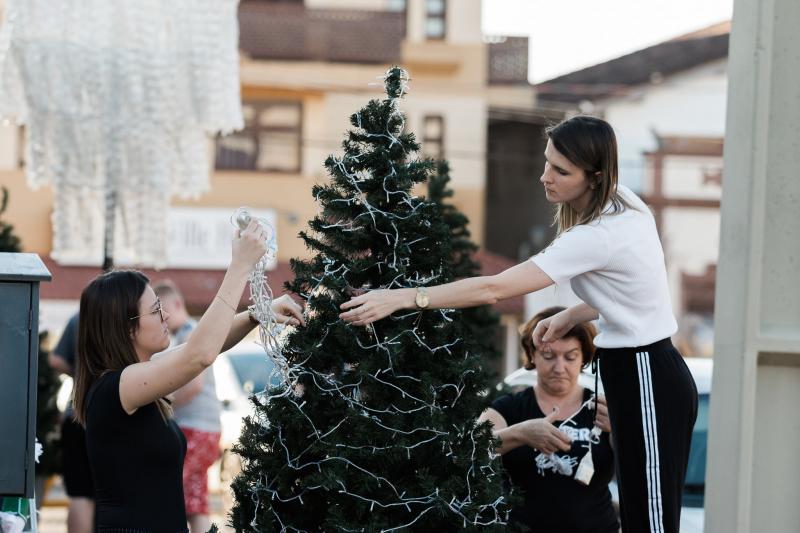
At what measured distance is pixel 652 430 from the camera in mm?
3584

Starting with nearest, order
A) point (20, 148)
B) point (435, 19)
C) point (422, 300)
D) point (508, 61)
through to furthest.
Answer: point (422, 300) < point (20, 148) < point (435, 19) < point (508, 61)

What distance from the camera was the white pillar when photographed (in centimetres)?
309

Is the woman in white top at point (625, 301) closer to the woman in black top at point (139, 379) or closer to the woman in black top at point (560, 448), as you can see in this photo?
the woman in black top at point (139, 379)

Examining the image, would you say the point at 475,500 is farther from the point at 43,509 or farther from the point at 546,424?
the point at 43,509

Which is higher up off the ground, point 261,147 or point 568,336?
point 261,147

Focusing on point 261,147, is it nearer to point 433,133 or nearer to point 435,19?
point 433,133

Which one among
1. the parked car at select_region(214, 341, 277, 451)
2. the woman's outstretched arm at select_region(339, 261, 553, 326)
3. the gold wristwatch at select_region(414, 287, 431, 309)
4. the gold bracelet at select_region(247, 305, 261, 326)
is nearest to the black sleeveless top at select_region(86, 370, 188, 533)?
the gold bracelet at select_region(247, 305, 261, 326)

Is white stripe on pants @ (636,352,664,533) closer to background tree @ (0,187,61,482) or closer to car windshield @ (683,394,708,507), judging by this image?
car windshield @ (683,394,708,507)

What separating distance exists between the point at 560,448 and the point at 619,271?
1.19 m

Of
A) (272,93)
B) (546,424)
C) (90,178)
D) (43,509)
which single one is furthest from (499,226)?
(546,424)

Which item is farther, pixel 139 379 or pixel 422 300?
pixel 139 379

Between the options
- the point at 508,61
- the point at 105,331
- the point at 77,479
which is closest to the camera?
the point at 105,331

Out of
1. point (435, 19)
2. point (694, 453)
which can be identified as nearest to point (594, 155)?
point (694, 453)

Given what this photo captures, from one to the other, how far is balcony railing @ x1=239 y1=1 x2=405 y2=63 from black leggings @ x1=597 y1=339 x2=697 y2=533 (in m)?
24.3
